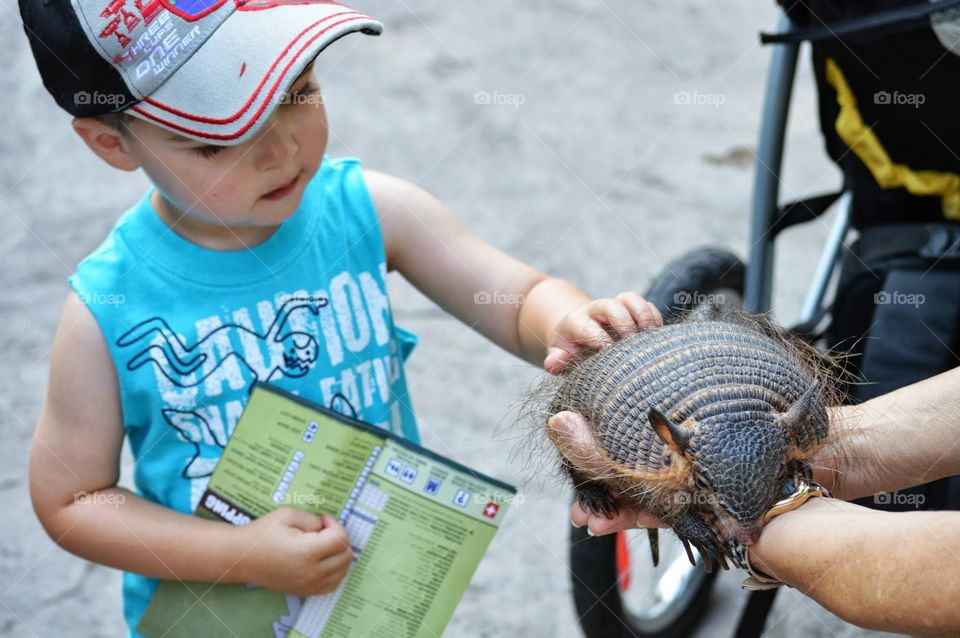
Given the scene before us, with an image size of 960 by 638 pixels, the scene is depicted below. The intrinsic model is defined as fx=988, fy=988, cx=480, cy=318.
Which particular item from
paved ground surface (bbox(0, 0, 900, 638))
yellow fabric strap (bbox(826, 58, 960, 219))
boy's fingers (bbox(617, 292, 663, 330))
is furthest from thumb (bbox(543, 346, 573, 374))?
paved ground surface (bbox(0, 0, 900, 638))

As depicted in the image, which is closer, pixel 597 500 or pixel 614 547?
pixel 597 500

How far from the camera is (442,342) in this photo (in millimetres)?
3086

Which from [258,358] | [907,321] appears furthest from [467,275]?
[907,321]

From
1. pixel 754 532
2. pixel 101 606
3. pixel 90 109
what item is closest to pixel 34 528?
pixel 101 606

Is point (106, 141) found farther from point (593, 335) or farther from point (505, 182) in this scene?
point (505, 182)

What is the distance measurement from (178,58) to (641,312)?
2.21 ft

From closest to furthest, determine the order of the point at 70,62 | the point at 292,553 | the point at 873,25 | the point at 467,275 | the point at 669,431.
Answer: the point at 669,431 < the point at 70,62 < the point at 292,553 < the point at 467,275 < the point at 873,25

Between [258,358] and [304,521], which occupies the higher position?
[258,358]

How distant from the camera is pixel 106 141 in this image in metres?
1.32

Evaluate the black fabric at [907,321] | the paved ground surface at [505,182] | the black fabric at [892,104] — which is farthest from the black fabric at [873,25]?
the paved ground surface at [505,182]

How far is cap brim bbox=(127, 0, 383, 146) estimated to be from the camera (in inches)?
47.8

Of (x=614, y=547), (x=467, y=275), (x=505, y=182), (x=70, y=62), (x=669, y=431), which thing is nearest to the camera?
(x=669, y=431)

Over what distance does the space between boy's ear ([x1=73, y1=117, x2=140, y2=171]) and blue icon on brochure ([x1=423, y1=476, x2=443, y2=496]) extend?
58 cm

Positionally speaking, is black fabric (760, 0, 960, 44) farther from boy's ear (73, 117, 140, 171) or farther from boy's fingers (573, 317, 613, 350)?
boy's ear (73, 117, 140, 171)
